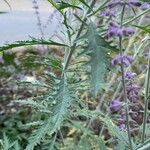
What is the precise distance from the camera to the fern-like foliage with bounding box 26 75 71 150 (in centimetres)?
133

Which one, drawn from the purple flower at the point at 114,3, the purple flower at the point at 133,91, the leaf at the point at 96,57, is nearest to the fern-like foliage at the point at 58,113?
the leaf at the point at 96,57

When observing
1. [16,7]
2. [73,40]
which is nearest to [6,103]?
[16,7]

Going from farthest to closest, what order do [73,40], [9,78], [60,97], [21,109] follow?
1. [9,78]
2. [21,109]
3. [73,40]
4. [60,97]

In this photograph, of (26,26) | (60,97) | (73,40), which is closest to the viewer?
(60,97)

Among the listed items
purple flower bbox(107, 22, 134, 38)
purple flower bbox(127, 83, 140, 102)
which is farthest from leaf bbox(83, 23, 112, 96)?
purple flower bbox(127, 83, 140, 102)

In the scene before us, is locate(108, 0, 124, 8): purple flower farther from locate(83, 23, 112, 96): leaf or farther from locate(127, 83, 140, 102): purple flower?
locate(127, 83, 140, 102): purple flower

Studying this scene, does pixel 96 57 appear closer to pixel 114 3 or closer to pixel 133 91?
pixel 114 3

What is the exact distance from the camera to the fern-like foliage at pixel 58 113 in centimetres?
133

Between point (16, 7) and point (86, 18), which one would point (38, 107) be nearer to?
point (86, 18)

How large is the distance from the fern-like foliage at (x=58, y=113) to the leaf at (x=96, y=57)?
14 cm

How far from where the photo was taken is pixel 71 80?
173 centimetres

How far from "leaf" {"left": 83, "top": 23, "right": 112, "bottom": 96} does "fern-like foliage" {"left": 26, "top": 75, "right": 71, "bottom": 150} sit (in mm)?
135

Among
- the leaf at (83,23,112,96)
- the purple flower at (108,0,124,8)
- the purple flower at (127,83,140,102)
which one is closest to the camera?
the leaf at (83,23,112,96)

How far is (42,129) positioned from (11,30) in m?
4.11
